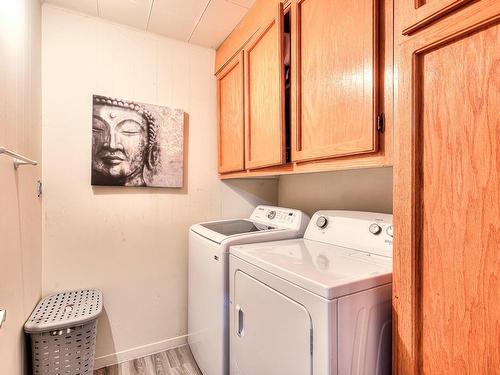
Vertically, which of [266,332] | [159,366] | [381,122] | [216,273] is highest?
[381,122]

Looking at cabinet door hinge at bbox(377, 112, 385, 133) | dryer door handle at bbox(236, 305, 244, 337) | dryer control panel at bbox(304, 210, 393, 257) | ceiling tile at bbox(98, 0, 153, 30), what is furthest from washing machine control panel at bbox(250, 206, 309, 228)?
ceiling tile at bbox(98, 0, 153, 30)

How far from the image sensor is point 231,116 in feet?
6.48

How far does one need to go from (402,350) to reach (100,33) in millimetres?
2379

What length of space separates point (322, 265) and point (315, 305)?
0.23 m

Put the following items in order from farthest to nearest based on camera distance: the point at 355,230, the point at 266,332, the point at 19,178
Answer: the point at 355,230 → the point at 19,178 → the point at 266,332

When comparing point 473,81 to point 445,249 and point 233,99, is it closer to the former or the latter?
point 445,249

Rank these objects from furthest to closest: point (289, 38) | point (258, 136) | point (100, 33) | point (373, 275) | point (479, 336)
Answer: point (100, 33)
point (258, 136)
point (289, 38)
point (373, 275)
point (479, 336)

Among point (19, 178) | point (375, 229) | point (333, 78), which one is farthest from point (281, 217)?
point (19, 178)

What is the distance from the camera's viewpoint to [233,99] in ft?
6.38

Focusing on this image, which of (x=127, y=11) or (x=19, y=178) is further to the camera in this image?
(x=127, y=11)

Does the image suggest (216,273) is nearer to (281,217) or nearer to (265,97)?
(281,217)

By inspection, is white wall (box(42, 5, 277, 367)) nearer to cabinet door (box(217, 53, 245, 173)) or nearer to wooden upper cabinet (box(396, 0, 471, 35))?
cabinet door (box(217, 53, 245, 173))

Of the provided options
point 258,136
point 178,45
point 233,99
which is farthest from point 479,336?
point 178,45

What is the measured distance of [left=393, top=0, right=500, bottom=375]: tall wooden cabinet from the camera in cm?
62
